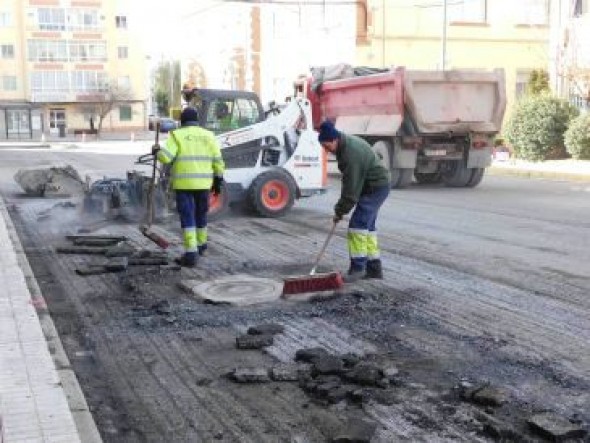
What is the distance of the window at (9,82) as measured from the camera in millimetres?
70125

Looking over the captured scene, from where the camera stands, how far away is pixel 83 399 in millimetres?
4367

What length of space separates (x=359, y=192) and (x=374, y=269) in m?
0.77

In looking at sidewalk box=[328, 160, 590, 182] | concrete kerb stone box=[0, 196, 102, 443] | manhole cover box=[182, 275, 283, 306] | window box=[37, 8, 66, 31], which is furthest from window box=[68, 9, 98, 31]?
manhole cover box=[182, 275, 283, 306]

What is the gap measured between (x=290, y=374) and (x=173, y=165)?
4.30 meters

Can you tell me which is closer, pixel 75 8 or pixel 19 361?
pixel 19 361

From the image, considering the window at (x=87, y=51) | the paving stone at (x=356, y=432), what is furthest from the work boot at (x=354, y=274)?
the window at (x=87, y=51)

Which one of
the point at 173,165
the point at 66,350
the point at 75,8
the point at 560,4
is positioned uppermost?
the point at 75,8

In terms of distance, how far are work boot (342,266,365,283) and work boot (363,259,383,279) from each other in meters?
0.08

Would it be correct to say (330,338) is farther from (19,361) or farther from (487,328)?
(19,361)

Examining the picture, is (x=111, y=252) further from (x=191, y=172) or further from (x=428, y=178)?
(x=428, y=178)

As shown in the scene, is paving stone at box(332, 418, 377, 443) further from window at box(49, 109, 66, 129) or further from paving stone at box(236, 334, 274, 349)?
window at box(49, 109, 66, 129)

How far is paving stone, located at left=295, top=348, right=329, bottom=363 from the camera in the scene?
203 inches

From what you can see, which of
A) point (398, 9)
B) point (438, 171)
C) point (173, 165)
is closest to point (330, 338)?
point (173, 165)

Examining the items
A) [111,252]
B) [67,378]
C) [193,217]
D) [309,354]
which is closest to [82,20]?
[111,252]
